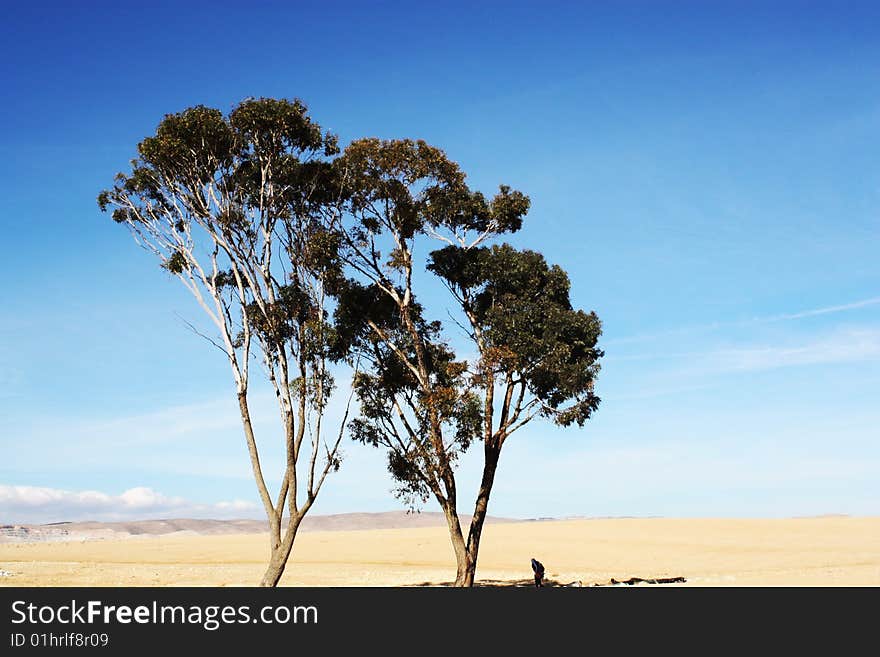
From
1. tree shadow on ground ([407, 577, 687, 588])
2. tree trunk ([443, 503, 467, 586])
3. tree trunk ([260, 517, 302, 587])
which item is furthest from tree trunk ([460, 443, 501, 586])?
tree trunk ([260, 517, 302, 587])

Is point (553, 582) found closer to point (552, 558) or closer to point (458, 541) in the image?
point (458, 541)

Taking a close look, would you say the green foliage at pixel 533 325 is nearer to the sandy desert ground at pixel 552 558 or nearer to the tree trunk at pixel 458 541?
the tree trunk at pixel 458 541

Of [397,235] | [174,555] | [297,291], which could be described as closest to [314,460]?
[297,291]

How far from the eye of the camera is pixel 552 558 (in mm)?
58594

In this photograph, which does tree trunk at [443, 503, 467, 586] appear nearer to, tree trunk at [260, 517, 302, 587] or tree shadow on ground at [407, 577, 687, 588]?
tree shadow on ground at [407, 577, 687, 588]

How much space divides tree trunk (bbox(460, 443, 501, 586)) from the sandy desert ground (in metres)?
5.64

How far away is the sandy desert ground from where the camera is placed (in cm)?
4028

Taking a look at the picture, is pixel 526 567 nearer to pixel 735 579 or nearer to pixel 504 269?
pixel 735 579

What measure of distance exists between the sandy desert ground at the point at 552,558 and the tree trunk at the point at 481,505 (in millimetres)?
5641

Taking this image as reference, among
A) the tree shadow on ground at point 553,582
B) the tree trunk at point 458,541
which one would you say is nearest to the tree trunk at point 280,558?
the tree trunk at point 458,541

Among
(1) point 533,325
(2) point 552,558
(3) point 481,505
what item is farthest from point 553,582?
(2) point 552,558

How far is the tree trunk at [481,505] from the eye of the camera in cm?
3253

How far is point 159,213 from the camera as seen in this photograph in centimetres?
3381
